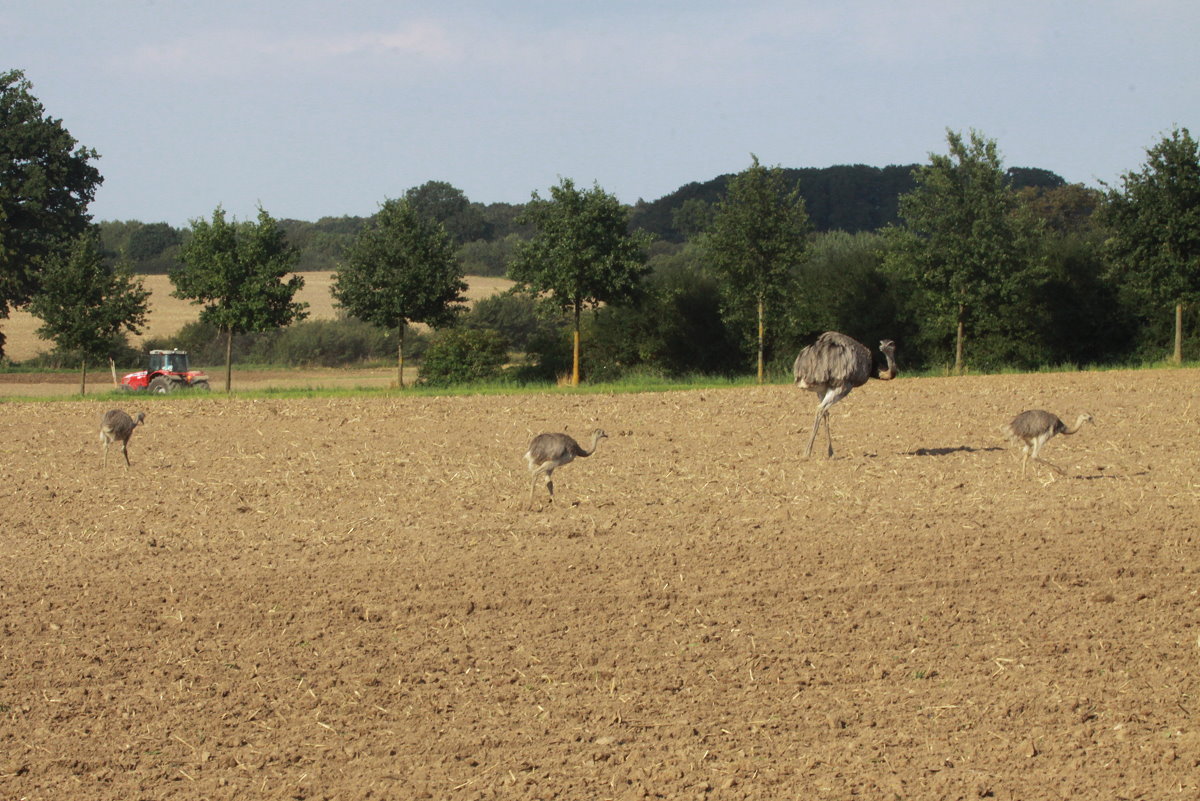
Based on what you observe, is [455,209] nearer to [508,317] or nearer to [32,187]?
[508,317]

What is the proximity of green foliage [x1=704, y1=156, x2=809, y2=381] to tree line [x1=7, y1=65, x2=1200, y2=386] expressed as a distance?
0.20 ft

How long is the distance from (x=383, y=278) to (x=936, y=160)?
17.5m

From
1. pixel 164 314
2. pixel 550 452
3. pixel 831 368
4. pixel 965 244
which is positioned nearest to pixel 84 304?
pixel 965 244

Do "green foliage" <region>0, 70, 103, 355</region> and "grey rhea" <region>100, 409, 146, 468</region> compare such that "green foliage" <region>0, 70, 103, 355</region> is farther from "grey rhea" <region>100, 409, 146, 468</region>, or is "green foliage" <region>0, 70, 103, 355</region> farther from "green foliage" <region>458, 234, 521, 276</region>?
"green foliage" <region>458, 234, 521, 276</region>

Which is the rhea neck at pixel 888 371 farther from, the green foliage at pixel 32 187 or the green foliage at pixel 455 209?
the green foliage at pixel 455 209

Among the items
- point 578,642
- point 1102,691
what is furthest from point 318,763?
point 1102,691

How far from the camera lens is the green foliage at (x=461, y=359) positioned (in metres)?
43.3

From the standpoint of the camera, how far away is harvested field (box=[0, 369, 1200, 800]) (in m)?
6.67

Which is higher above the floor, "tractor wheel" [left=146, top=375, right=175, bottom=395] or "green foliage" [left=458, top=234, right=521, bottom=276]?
"green foliage" [left=458, top=234, right=521, bottom=276]

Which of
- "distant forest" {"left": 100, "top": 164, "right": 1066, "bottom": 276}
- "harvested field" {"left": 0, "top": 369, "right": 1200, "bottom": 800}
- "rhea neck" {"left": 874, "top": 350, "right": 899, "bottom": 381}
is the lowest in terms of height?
"harvested field" {"left": 0, "top": 369, "right": 1200, "bottom": 800}

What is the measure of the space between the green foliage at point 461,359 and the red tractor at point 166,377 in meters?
7.71

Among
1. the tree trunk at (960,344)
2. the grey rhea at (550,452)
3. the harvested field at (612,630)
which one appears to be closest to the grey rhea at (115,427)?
the harvested field at (612,630)

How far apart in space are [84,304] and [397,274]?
9.88 meters

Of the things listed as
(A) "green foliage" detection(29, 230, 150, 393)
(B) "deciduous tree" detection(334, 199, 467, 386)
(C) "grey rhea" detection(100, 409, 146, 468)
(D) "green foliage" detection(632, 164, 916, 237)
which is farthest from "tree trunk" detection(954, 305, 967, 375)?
(D) "green foliage" detection(632, 164, 916, 237)
